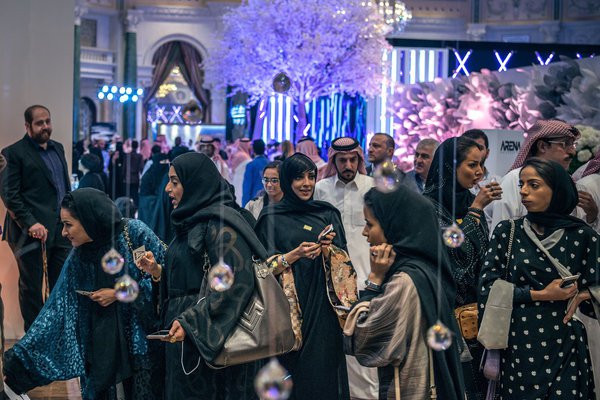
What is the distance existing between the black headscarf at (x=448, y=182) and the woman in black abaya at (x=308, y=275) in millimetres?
627

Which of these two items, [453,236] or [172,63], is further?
[172,63]

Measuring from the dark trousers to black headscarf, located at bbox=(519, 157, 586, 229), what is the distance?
354 centimetres

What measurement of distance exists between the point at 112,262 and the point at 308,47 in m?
12.1

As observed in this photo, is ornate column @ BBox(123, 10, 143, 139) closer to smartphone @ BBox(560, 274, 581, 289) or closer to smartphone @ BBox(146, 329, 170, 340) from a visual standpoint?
smartphone @ BBox(146, 329, 170, 340)

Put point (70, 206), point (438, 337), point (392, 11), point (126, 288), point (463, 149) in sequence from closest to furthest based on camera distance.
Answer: point (438, 337) → point (126, 288) → point (70, 206) → point (463, 149) → point (392, 11)

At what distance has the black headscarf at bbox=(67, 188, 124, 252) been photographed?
3.86 m

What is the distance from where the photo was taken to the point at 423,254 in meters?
3.19

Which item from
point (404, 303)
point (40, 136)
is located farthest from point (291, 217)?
point (40, 136)

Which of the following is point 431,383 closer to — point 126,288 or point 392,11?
point 126,288

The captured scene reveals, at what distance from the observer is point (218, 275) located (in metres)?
3.47

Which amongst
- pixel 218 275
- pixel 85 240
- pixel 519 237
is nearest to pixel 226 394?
pixel 218 275

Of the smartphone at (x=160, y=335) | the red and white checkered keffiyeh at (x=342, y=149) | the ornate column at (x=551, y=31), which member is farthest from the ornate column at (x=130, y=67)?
the smartphone at (x=160, y=335)

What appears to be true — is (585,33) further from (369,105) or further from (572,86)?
(572,86)

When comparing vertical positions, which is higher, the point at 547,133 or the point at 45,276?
the point at 547,133
